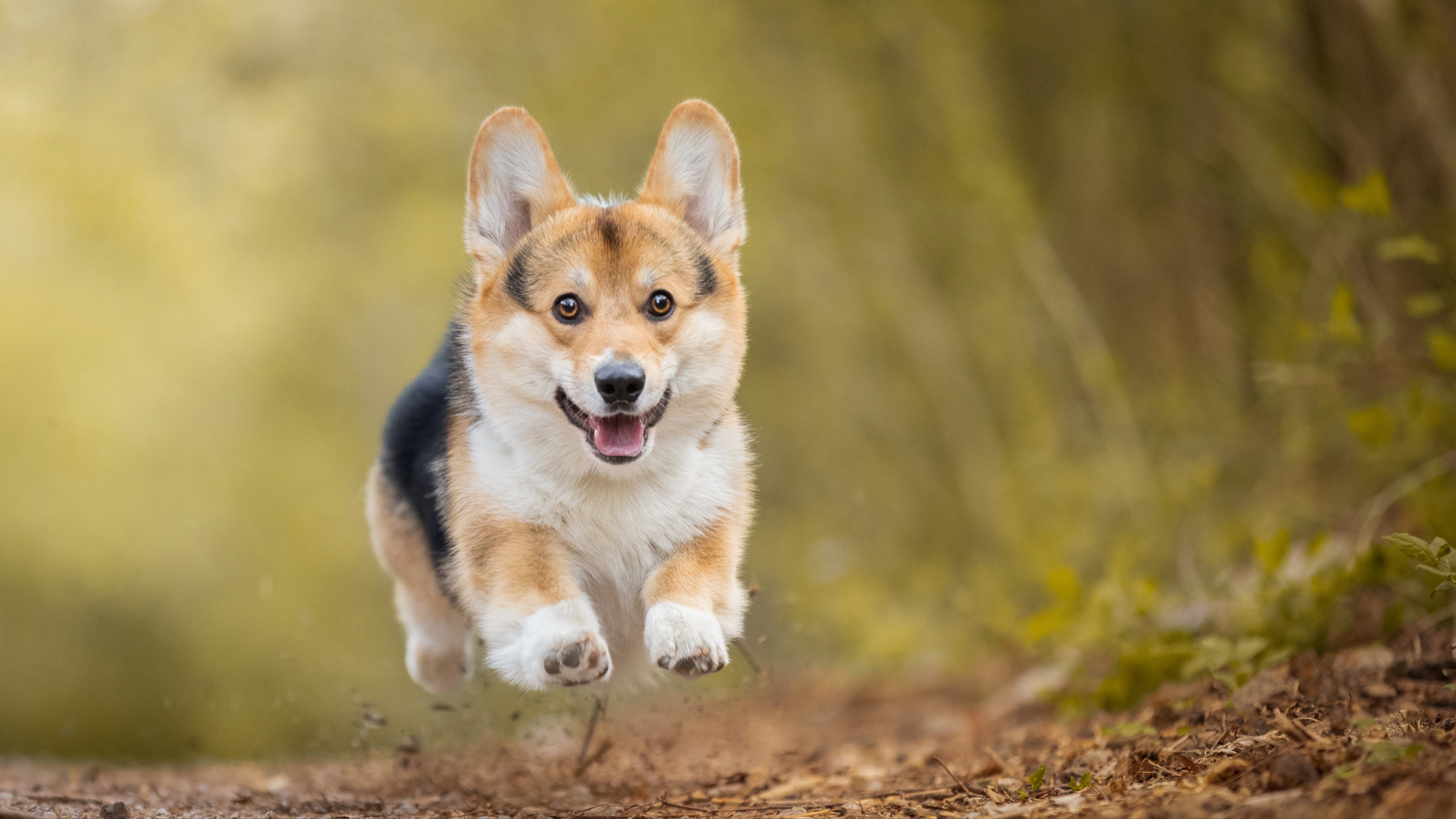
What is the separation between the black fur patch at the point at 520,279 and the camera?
3.62m

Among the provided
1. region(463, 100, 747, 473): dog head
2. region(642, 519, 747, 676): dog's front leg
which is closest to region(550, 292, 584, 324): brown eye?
region(463, 100, 747, 473): dog head

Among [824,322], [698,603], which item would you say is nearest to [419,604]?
[698,603]

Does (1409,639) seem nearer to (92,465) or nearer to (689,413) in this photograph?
(689,413)

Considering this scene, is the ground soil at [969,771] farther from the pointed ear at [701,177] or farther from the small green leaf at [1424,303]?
the pointed ear at [701,177]

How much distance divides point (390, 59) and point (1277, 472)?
33.9 feet

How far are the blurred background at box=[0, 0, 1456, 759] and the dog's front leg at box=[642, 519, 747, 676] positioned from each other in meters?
0.57

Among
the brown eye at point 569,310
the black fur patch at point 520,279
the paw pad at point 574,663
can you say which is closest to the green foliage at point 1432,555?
the paw pad at point 574,663

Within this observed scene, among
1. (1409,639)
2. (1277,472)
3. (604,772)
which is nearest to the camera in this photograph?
(1409,639)

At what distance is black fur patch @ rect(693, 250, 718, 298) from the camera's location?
370 cm

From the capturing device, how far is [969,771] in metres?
4.28

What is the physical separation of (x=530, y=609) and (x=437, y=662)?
1.15 metres

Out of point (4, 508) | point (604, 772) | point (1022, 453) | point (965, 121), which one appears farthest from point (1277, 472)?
point (4, 508)

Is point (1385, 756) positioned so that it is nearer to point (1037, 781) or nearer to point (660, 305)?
point (1037, 781)

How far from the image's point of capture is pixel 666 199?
12.6 feet
